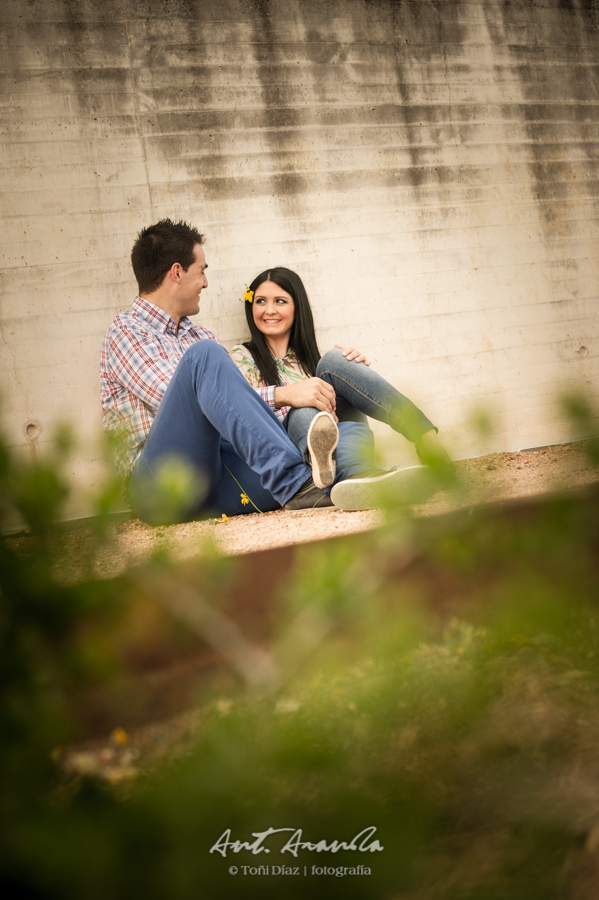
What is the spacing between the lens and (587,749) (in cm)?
47

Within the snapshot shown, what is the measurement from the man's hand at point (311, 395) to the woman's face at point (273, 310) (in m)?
0.76

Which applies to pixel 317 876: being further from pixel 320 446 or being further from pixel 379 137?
pixel 379 137

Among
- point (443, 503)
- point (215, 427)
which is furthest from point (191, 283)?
point (443, 503)

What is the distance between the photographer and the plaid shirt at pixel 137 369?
2.05 m

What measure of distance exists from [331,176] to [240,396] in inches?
79.9

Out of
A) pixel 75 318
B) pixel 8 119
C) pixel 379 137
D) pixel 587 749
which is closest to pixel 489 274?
pixel 379 137

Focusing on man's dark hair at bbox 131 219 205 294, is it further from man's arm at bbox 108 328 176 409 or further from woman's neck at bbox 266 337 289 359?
woman's neck at bbox 266 337 289 359

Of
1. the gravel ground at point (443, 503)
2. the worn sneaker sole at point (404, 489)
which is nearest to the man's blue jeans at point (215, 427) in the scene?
the gravel ground at point (443, 503)

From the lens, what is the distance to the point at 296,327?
280cm

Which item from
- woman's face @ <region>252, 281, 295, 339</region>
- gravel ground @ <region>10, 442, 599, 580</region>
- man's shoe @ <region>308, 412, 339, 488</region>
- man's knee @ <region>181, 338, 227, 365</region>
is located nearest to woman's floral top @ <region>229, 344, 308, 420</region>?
woman's face @ <region>252, 281, 295, 339</region>

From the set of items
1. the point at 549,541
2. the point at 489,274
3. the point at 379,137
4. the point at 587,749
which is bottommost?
the point at 587,749

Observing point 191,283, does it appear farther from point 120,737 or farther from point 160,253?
point 120,737

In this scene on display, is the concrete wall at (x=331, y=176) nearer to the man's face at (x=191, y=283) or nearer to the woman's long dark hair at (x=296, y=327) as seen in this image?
the woman's long dark hair at (x=296, y=327)

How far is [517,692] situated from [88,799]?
350 mm
